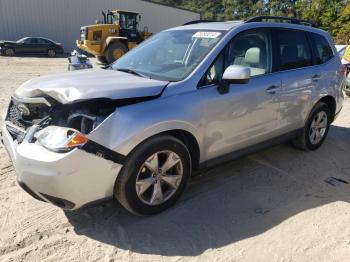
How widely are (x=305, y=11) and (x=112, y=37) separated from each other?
30467 mm

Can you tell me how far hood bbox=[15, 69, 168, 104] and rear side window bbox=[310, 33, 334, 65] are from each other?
8.98 ft

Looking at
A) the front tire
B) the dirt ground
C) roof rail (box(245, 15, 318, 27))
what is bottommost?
the front tire

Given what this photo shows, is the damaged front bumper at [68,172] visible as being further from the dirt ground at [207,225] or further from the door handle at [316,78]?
the door handle at [316,78]

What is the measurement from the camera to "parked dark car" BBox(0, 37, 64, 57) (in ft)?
75.0

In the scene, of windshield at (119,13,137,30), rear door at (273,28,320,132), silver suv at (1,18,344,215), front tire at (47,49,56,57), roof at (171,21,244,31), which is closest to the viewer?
silver suv at (1,18,344,215)

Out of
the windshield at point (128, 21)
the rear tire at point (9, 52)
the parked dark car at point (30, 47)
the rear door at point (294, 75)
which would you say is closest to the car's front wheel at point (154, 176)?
the rear door at point (294, 75)

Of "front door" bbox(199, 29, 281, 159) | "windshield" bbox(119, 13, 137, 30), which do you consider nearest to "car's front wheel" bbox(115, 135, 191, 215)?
"front door" bbox(199, 29, 281, 159)

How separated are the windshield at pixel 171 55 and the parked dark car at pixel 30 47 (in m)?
21.1

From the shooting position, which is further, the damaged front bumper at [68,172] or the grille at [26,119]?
the grille at [26,119]

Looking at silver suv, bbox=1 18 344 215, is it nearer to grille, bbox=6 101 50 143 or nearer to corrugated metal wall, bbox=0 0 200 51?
grille, bbox=6 101 50 143

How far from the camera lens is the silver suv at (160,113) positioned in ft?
9.69

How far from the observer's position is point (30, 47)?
932 inches

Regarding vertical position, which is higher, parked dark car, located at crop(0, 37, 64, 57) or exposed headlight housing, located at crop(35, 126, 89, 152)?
exposed headlight housing, located at crop(35, 126, 89, 152)

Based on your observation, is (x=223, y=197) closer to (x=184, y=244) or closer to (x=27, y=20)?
(x=184, y=244)
